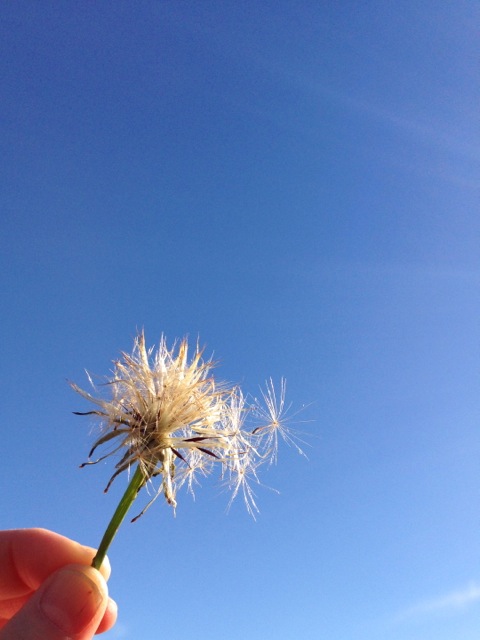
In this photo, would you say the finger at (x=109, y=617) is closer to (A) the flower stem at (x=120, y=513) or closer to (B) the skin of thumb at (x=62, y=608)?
(B) the skin of thumb at (x=62, y=608)

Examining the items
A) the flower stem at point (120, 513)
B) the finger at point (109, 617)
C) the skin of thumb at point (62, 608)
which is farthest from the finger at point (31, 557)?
the flower stem at point (120, 513)

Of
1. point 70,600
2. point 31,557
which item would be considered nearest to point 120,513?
point 70,600

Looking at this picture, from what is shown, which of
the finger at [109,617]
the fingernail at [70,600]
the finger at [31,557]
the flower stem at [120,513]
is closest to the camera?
the flower stem at [120,513]

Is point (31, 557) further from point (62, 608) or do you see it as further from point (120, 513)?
point (120, 513)

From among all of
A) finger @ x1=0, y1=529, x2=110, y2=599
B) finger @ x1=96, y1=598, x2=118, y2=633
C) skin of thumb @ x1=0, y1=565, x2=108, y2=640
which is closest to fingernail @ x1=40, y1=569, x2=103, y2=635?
skin of thumb @ x1=0, y1=565, x2=108, y2=640

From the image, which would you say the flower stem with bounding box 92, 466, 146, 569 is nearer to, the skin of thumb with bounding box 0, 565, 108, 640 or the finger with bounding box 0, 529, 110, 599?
the skin of thumb with bounding box 0, 565, 108, 640

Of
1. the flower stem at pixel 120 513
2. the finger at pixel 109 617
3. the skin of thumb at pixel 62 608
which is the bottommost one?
the skin of thumb at pixel 62 608
